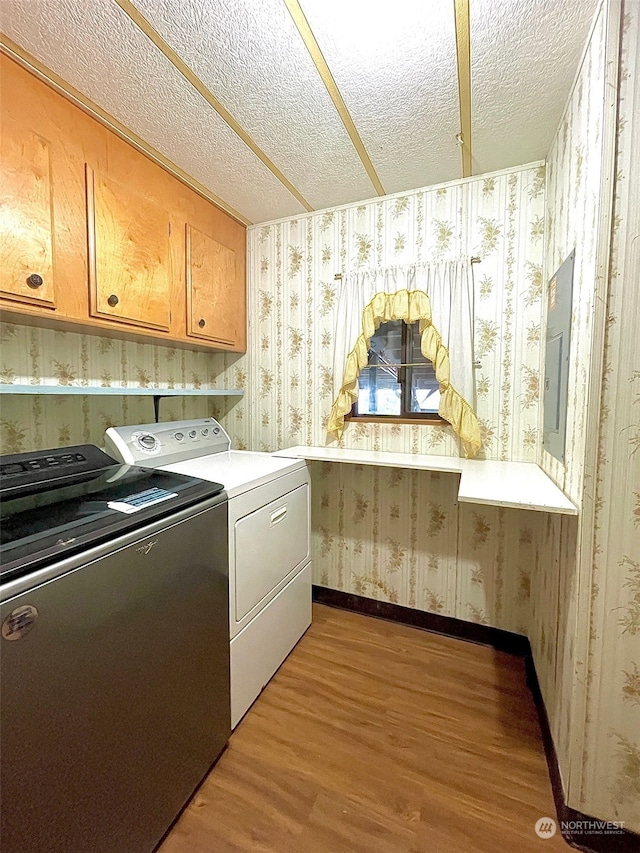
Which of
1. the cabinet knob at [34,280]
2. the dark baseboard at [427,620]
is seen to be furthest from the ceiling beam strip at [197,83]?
the dark baseboard at [427,620]

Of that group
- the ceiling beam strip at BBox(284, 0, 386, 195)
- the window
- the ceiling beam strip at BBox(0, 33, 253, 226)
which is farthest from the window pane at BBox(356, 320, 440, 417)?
the ceiling beam strip at BBox(0, 33, 253, 226)

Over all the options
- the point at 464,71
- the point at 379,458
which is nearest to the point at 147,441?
the point at 379,458

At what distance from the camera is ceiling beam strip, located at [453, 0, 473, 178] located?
39.8 inches

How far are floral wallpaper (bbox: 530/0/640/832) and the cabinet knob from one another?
1.70 m

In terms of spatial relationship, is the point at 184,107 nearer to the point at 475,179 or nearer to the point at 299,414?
the point at 475,179

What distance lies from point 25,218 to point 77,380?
0.73m

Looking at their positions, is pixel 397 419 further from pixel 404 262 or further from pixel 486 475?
pixel 404 262

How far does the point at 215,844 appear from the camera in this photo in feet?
3.50

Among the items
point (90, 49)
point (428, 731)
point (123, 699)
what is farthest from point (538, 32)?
point (428, 731)

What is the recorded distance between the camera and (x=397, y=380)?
2.04 m

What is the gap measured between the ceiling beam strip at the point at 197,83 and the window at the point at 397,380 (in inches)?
37.5

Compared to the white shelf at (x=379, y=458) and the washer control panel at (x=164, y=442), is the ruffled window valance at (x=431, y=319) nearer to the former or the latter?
the white shelf at (x=379, y=458)

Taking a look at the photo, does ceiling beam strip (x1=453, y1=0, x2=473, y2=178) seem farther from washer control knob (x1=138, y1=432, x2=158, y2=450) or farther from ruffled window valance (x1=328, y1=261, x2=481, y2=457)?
washer control knob (x1=138, y1=432, x2=158, y2=450)

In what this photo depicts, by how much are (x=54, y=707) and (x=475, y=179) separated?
8.12 feet
